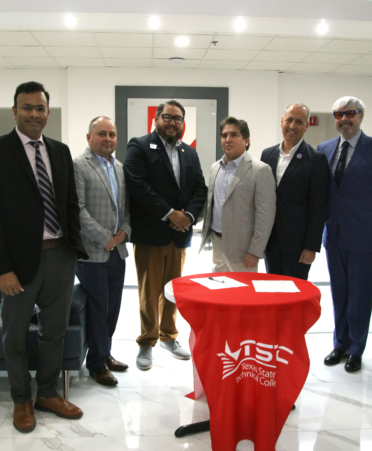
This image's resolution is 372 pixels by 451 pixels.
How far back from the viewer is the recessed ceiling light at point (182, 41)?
584cm

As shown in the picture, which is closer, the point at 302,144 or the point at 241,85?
the point at 302,144

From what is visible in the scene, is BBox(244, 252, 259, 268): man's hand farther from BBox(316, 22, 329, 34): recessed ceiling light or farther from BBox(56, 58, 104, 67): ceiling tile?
BBox(56, 58, 104, 67): ceiling tile

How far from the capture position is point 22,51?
21.1 ft

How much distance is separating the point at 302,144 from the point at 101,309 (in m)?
1.72

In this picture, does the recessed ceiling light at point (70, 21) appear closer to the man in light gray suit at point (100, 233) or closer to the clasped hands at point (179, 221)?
the man in light gray suit at point (100, 233)

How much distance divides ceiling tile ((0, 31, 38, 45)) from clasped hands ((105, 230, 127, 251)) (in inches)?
173

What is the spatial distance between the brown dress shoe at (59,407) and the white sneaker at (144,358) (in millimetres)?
623

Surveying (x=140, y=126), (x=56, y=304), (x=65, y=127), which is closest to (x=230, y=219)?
(x=56, y=304)

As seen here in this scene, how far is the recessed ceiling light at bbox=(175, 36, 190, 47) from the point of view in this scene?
230 inches

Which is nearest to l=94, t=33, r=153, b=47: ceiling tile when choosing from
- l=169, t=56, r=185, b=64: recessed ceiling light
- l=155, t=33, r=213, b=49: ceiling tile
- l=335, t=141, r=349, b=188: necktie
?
l=155, t=33, r=213, b=49: ceiling tile

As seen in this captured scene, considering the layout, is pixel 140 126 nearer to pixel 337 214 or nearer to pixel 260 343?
pixel 337 214

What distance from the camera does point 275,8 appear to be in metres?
4.14

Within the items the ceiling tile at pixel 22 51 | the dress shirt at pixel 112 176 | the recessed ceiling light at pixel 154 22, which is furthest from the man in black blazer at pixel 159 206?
the ceiling tile at pixel 22 51

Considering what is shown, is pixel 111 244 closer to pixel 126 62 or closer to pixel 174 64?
pixel 126 62
